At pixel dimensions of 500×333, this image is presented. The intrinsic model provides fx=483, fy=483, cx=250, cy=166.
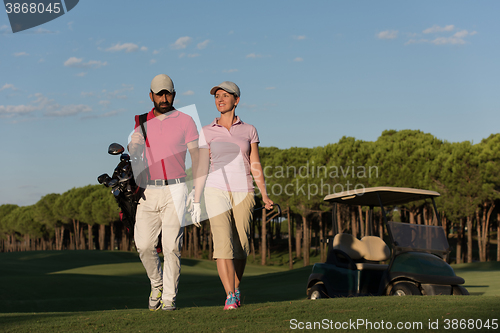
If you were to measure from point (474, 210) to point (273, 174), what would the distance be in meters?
16.4

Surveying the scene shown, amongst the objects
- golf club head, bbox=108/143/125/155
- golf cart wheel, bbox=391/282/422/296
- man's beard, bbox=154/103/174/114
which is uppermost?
man's beard, bbox=154/103/174/114

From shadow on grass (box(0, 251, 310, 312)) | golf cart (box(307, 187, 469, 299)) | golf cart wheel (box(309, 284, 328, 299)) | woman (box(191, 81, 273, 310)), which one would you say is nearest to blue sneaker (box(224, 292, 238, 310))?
woman (box(191, 81, 273, 310))

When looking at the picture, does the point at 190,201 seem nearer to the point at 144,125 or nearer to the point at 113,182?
the point at 113,182

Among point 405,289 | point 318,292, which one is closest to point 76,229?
point 318,292

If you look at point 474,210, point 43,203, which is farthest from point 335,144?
point 43,203

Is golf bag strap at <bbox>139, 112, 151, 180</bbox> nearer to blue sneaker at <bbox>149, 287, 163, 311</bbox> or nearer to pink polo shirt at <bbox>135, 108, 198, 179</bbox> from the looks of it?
pink polo shirt at <bbox>135, 108, 198, 179</bbox>

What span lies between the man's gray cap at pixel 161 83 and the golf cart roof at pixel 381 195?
4581 millimetres

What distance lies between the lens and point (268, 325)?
4.43m

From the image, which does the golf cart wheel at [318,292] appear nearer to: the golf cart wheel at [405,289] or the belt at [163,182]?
the golf cart wheel at [405,289]

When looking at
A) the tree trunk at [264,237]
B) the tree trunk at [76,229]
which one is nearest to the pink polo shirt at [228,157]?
the tree trunk at [264,237]

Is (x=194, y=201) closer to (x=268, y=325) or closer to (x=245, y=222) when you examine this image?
(x=245, y=222)

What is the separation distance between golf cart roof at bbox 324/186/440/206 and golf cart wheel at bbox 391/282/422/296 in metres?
1.74

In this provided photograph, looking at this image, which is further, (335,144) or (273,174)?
(273,174)

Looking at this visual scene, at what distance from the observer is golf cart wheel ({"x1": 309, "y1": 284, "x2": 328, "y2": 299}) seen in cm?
912
